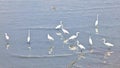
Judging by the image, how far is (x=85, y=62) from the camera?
8.29 metres

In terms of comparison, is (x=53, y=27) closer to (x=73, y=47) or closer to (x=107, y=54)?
(x=73, y=47)

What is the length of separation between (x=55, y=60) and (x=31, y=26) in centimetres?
238

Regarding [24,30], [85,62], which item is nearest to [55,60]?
[85,62]

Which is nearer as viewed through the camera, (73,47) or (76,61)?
(76,61)

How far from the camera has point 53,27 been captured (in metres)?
10.4

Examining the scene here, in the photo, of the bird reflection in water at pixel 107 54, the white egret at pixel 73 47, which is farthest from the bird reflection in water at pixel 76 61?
the bird reflection in water at pixel 107 54

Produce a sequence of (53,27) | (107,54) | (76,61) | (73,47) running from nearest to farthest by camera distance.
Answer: (76,61)
(107,54)
(73,47)
(53,27)

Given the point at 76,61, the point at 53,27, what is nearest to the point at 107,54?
the point at 76,61

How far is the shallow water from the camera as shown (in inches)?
331

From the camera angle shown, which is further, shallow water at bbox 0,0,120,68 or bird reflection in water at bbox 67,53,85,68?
shallow water at bbox 0,0,120,68

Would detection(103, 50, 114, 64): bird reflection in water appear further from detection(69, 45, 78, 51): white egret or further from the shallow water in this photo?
detection(69, 45, 78, 51): white egret

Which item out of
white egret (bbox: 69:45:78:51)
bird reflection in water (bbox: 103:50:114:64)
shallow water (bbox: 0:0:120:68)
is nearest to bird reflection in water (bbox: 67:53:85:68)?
shallow water (bbox: 0:0:120:68)

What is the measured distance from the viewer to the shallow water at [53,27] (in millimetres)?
8406

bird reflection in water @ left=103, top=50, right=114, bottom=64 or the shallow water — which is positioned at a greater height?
the shallow water
